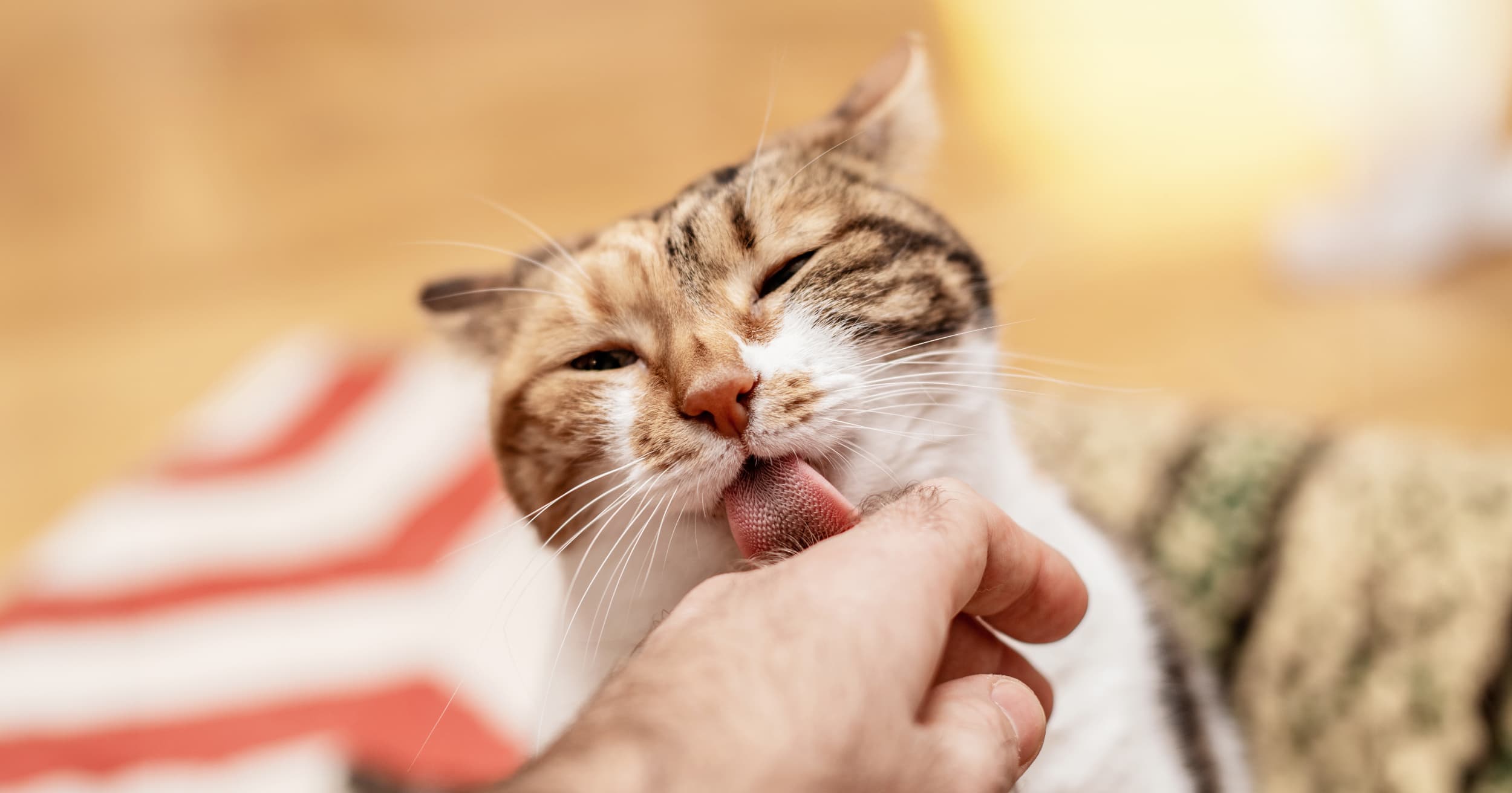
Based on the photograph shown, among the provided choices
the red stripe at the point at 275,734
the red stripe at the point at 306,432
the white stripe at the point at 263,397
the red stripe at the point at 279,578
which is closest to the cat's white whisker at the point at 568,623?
the red stripe at the point at 275,734

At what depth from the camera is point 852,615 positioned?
66cm

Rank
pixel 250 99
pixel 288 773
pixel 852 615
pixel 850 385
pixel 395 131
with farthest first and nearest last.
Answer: pixel 250 99, pixel 395 131, pixel 288 773, pixel 850 385, pixel 852 615

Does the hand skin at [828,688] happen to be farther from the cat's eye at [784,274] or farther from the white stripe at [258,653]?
the white stripe at [258,653]

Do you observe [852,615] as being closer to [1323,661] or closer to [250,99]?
Result: [1323,661]

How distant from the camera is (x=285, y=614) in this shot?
210cm

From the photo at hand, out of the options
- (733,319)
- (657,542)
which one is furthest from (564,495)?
(733,319)

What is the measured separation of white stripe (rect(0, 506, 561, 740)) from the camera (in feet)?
6.35

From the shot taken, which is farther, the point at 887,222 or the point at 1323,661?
the point at 1323,661

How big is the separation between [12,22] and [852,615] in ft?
17.0

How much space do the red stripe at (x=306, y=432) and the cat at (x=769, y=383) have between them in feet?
4.82

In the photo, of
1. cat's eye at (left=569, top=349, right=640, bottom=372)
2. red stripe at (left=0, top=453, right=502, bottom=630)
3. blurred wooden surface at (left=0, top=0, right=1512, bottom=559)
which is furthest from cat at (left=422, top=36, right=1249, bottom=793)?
red stripe at (left=0, top=453, right=502, bottom=630)

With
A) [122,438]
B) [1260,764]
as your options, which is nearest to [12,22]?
[122,438]

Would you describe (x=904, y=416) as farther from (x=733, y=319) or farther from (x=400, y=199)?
(x=400, y=199)

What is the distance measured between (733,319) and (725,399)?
0.32 ft
